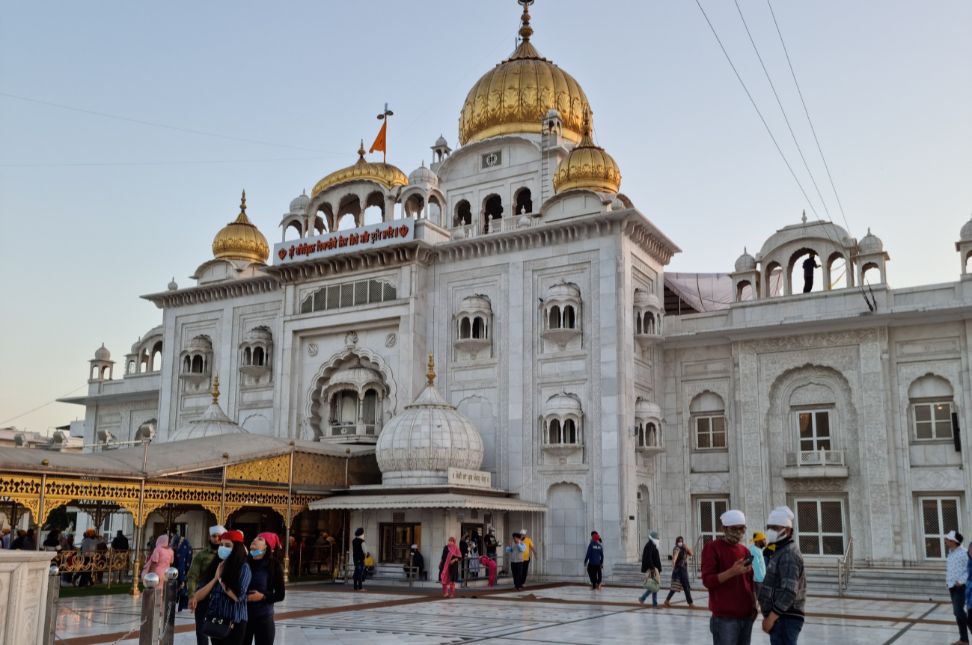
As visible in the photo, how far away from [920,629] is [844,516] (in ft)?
35.9

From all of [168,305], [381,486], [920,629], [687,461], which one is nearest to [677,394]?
[687,461]

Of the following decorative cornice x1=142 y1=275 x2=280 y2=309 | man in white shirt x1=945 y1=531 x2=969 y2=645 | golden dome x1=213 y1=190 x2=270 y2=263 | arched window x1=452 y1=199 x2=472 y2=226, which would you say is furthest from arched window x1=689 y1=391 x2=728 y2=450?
golden dome x1=213 y1=190 x2=270 y2=263

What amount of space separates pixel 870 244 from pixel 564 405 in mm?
9354

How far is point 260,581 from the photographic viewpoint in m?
8.07

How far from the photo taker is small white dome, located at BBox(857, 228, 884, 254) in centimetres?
2533

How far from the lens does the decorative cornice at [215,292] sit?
3216cm

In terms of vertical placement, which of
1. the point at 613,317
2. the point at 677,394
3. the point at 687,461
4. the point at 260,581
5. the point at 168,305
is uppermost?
the point at 168,305

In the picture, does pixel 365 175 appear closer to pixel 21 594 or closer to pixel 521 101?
pixel 521 101

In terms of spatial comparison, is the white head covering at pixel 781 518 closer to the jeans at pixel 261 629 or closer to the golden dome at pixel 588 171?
the jeans at pixel 261 629

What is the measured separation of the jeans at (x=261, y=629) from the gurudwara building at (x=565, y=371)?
13.6m

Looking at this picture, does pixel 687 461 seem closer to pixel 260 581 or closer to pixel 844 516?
pixel 844 516

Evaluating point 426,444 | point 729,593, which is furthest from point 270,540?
point 426,444

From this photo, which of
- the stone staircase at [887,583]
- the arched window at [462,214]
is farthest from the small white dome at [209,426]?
the stone staircase at [887,583]

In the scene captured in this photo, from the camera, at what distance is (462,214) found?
31.6m
